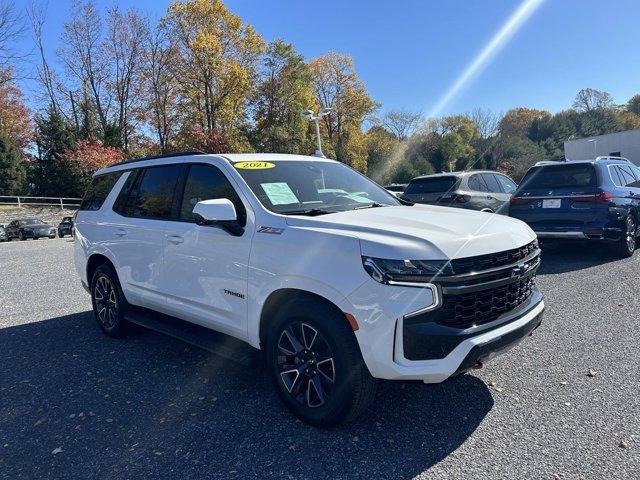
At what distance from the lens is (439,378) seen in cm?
260

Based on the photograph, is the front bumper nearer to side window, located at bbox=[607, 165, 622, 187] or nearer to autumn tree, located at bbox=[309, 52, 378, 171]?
side window, located at bbox=[607, 165, 622, 187]

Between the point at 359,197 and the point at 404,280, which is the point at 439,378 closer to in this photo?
the point at 404,280

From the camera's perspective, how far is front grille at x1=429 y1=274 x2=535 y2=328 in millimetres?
2596

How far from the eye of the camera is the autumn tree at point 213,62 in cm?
3612

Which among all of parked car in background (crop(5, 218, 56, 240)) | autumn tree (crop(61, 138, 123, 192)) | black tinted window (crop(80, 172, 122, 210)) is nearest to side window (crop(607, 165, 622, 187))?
black tinted window (crop(80, 172, 122, 210))

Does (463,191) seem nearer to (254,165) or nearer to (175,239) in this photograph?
(254,165)

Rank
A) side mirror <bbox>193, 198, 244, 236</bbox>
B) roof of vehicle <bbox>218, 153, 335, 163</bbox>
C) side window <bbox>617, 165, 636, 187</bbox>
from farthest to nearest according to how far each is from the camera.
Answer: side window <bbox>617, 165, 636, 187</bbox> < roof of vehicle <bbox>218, 153, 335, 163</bbox> < side mirror <bbox>193, 198, 244, 236</bbox>

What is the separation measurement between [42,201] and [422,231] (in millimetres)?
42197

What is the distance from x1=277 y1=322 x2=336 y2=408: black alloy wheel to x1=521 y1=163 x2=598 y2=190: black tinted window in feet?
21.9

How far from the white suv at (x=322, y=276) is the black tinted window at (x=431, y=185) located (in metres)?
6.26

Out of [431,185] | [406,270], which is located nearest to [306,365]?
[406,270]

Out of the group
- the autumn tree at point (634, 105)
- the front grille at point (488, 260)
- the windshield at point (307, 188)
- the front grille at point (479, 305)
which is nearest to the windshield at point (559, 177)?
the windshield at point (307, 188)

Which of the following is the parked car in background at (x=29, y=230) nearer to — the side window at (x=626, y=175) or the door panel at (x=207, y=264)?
the door panel at (x=207, y=264)

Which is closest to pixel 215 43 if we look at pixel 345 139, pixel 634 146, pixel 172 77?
pixel 172 77
